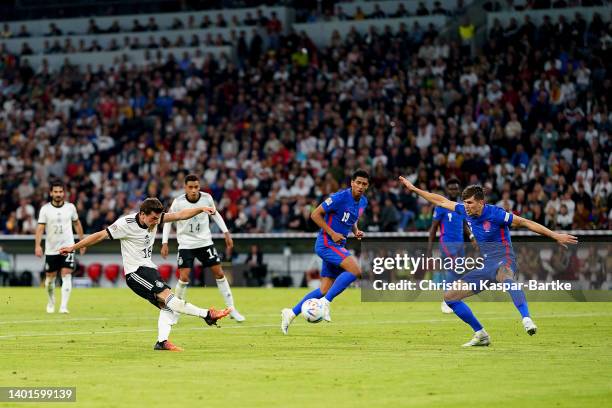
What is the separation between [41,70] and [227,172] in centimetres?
1344

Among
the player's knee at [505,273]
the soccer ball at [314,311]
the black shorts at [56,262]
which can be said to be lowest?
the black shorts at [56,262]

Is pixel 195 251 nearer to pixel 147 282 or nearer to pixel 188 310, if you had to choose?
pixel 147 282

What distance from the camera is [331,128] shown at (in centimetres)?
4034

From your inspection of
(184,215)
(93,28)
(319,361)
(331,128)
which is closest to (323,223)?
(184,215)

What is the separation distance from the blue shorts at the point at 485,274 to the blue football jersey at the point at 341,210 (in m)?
2.27

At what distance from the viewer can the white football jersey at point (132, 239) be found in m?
15.9

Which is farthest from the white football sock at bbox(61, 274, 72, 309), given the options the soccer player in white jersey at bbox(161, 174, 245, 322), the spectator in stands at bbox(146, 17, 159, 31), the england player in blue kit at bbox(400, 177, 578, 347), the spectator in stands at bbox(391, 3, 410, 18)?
the spectator in stands at bbox(146, 17, 159, 31)

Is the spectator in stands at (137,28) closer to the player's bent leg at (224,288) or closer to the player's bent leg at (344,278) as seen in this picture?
the player's bent leg at (224,288)

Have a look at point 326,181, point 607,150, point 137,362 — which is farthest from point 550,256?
point 137,362

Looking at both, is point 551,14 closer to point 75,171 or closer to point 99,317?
point 75,171

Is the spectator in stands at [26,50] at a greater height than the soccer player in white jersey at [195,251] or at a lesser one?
greater

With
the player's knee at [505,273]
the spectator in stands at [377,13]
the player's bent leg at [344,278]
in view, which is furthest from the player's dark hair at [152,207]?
the spectator in stands at [377,13]

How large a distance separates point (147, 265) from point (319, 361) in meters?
3.00

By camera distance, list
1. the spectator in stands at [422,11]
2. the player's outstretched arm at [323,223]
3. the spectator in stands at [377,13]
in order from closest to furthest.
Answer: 1. the player's outstretched arm at [323,223]
2. the spectator in stands at [422,11]
3. the spectator in stands at [377,13]
